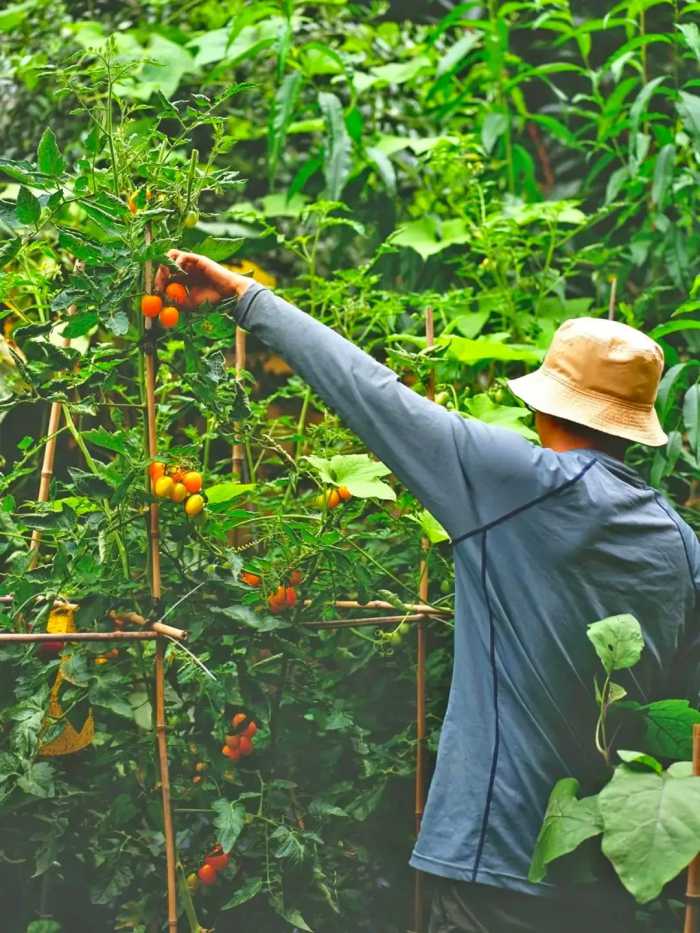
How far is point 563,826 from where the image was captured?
1438 mm

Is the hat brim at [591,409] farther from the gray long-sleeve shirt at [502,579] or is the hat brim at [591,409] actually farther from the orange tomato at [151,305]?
the orange tomato at [151,305]

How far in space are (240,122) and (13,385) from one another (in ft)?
5.74

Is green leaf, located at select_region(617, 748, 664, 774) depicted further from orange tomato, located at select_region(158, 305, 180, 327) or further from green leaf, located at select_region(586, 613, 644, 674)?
orange tomato, located at select_region(158, 305, 180, 327)

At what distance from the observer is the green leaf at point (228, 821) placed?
1677 millimetres

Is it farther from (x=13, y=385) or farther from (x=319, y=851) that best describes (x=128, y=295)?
(x=319, y=851)

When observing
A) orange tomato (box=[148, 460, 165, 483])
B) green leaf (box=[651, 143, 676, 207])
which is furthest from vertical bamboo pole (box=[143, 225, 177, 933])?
green leaf (box=[651, 143, 676, 207])

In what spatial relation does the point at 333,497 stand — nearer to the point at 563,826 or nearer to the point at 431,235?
the point at 563,826

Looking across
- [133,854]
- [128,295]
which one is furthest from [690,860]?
[128,295]

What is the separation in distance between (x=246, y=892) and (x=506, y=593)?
611 millimetres

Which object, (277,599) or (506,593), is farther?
(277,599)

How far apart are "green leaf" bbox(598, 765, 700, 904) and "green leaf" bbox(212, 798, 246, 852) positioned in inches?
21.1

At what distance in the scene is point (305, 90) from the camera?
125 inches

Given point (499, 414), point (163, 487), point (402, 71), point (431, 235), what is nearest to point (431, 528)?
point (499, 414)

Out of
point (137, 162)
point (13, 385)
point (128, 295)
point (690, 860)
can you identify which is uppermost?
point (137, 162)
